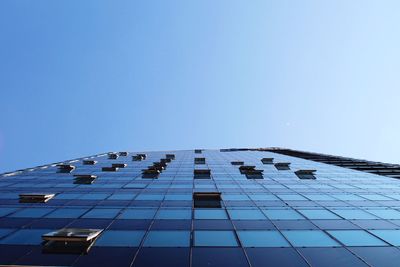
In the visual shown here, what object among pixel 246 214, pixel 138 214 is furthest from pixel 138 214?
pixel 246 214

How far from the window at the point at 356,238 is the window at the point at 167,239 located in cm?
770

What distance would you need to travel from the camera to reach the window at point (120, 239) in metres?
16.8

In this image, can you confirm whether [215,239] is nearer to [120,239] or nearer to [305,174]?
[120,239]

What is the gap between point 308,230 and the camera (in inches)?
748

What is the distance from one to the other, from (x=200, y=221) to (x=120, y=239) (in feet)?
16.4

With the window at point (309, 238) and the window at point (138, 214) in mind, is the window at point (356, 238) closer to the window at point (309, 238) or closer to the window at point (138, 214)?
the window at point (309, 238)

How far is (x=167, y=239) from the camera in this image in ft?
57.4

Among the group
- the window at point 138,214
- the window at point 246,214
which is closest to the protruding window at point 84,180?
the window at point 138,214

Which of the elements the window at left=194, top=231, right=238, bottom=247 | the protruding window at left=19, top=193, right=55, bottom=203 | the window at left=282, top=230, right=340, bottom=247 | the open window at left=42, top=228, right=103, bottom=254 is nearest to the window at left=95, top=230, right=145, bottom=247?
the open window at left=42, top=228, right=103, bottom=254

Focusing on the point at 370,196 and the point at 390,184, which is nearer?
the point at 370,196

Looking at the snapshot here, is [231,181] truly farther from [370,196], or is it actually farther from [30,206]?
[30,206]

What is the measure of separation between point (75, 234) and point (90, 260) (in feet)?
6.85

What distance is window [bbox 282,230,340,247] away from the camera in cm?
1689

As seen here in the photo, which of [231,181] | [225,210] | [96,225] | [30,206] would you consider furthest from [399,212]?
[30,206]
